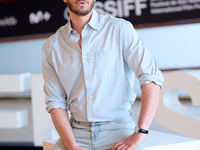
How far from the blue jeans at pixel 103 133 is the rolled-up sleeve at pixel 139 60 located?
21cm

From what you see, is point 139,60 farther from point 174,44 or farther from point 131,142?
point 174,44

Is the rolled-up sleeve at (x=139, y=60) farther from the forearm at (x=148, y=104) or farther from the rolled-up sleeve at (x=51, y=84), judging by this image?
the rolled-up sleeve at (x=51, y=84)

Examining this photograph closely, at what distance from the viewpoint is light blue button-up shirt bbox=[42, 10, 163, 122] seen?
4.90 ft

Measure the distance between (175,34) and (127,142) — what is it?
3.73 meters

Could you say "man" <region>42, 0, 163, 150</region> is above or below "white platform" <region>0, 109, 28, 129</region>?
above

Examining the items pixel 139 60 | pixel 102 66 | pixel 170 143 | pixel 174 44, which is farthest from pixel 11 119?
pixel 174 44

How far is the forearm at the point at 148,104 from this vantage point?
1.41 metres

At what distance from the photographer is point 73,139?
4.94 ft

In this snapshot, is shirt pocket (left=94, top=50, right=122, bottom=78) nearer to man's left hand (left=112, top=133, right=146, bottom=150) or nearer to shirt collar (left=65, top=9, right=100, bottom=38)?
shirt collar (left=65, top=9, right=100, bottom=38)

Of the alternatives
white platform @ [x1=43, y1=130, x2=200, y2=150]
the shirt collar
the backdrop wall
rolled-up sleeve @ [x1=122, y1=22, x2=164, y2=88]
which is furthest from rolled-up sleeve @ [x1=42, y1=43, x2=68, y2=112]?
the backdrop wall

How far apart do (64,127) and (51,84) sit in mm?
223

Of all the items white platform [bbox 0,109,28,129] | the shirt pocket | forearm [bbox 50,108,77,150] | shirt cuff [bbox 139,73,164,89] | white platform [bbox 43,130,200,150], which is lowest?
white platform [bbox 0,109,28,129]

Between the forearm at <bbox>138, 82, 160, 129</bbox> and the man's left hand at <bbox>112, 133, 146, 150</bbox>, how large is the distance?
0.15ft

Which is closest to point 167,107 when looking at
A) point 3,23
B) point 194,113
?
point 194,113
